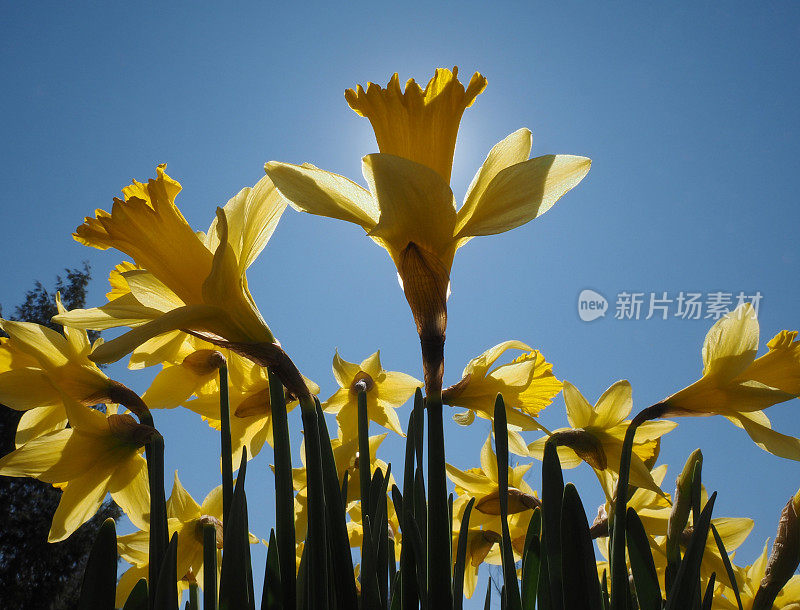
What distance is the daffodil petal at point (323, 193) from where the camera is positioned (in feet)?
2.65

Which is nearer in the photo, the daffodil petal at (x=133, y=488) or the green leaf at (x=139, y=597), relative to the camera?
the green leaf at (x=139, y=597)

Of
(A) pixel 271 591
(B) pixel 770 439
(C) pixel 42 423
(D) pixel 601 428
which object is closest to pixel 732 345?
(B) pixel 770 439

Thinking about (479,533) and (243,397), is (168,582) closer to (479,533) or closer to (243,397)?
(243,397)

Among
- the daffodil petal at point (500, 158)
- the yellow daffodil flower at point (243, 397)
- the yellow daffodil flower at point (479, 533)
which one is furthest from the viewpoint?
the yellow daffodil flower at point (479, 533)

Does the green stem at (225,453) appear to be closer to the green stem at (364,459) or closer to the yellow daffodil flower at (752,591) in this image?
the green stem at (364,459)

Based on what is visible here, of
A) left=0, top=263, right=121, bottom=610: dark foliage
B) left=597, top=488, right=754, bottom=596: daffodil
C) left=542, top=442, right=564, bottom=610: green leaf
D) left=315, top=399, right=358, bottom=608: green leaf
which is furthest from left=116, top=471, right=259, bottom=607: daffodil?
left=0, top=263, right=121, bottom=610: dark foliage

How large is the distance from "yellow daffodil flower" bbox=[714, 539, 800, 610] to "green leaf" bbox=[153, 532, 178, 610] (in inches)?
50.4

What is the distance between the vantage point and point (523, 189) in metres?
0.81

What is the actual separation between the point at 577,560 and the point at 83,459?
2.78ft

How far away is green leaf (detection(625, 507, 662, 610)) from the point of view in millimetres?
875

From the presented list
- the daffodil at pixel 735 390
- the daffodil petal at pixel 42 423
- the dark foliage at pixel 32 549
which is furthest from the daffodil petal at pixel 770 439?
the dark foliage at pixel 32 549

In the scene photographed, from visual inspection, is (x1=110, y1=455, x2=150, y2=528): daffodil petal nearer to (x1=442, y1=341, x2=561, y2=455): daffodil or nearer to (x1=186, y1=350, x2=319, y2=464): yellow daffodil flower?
(x1=186, y1=350, x2=319, y2=464): yellow daffodil flower

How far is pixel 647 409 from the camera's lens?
3.23 feet

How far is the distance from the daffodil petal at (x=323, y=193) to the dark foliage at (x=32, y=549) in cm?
1638
